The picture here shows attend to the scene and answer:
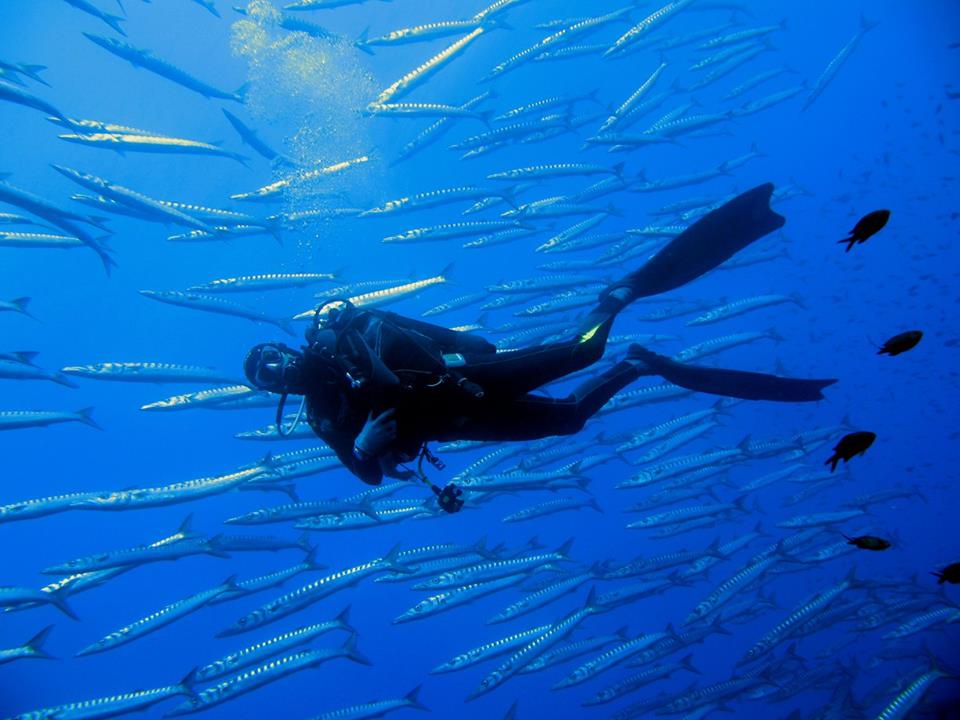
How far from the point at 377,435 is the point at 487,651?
748 cm

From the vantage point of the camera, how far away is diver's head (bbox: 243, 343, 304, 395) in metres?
3.24

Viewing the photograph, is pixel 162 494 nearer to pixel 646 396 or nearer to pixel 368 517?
pixel 368 517

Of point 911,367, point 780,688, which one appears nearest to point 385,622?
point 780,688

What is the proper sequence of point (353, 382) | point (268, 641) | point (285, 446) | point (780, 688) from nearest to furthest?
point (353, 382)
point (268, 641)
point (780, 688)
point (285, 446)

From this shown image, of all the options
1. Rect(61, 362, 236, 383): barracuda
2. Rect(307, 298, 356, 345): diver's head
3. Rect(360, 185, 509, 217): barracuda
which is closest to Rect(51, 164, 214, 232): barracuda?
Rect(61, 362, 236, 383): barracuda

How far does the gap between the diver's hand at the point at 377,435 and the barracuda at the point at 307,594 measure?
19.0 ft

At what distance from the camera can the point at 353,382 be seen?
3.11 meters

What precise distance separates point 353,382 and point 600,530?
27.0 m

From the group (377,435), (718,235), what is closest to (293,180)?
(718,235)

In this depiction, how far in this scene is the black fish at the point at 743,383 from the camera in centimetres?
508

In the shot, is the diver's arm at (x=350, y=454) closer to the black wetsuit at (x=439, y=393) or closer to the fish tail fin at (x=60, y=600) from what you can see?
the black wetsuit at (x=439, y=393)

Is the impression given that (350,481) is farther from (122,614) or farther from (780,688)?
(780,688)

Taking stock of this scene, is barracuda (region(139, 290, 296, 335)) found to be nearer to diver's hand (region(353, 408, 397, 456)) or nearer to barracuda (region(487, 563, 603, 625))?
barracuda (region(487, 563, 603, 625))

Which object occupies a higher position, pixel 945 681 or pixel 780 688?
pixel 780 688
